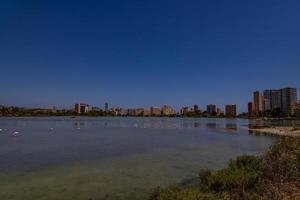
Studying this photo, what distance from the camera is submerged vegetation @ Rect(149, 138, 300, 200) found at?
Result: 8188 millimetres

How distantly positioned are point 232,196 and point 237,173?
7.83 feet

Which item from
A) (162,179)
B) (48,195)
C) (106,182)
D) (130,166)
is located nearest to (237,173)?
(162,179)

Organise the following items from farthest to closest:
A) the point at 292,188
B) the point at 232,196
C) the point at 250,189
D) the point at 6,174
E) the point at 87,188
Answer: the point at 6,174 → the point at 87,188 → the point at 250,189 → the point at 232,196 → the point at 292,188

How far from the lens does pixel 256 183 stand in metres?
10.9

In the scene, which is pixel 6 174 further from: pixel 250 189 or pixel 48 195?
pixel 250 189

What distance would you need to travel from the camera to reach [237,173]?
39.3 feet

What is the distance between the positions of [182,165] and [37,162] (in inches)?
403

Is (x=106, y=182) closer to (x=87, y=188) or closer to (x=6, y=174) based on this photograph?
(x=87, y=188)

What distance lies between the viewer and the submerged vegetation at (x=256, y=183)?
819 centimetres

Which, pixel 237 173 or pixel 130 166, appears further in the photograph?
pixel 130 166

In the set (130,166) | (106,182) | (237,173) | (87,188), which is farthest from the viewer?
(130,166)

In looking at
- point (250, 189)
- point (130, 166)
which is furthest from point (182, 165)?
point (250, 189)

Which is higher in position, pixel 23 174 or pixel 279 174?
pixel 279 174

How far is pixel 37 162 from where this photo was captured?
20.7 m
